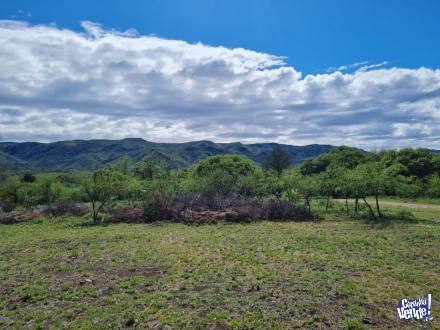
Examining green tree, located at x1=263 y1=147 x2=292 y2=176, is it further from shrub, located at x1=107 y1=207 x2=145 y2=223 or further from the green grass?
shrub, located at x1=107 y1=207 x2=145 y2=223

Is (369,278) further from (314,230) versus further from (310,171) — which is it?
(310,171)

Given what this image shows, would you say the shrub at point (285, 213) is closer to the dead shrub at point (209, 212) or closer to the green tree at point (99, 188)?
the dead shrub at point (209, 212)

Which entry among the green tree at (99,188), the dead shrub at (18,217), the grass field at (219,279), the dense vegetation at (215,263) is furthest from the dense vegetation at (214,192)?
the grass field at (219,279)

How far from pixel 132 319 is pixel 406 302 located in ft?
21.1

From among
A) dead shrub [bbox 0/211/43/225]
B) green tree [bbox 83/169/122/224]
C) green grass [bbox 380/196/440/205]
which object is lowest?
green grass [bbox 380/196/440/205]

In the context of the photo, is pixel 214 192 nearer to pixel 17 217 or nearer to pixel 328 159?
pixel 17 217

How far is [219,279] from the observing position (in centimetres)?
927

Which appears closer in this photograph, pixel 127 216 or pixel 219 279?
pixel 219 279

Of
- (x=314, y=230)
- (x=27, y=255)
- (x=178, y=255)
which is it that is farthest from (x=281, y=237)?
(x=27, y=255)

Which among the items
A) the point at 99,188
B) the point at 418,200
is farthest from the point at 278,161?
the point at 99,188

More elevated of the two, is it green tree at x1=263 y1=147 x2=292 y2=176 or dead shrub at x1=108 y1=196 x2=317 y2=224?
green tree at x1=263 y1=147 x2=292 y2=176

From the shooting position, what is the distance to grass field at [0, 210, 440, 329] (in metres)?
6.77

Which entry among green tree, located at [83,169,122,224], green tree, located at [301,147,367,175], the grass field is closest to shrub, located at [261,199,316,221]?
the grass field

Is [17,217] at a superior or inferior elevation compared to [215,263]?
inferior
